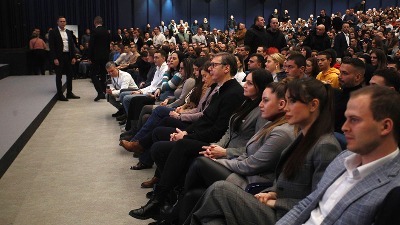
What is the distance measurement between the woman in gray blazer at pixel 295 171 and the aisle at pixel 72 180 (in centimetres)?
123

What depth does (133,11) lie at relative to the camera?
2091 cm

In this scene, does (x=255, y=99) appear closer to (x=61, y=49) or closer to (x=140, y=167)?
(x=140, y=167)

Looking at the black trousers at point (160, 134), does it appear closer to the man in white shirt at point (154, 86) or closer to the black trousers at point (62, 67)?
the man in white shirt at point (154, 86)

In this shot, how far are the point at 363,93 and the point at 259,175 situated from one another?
1134 mm

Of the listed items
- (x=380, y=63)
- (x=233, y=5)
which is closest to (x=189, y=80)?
(x=380, y=63)

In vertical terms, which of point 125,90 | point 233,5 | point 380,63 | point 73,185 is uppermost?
point 233,5

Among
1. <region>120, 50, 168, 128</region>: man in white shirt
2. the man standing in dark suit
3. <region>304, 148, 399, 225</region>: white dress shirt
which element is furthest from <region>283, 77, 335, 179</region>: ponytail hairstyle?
the man standing in dark suit

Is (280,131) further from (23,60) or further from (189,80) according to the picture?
(23,60)

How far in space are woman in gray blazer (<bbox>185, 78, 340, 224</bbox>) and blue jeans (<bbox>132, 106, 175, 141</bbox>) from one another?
2.36 m

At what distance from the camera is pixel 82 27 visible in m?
18.6

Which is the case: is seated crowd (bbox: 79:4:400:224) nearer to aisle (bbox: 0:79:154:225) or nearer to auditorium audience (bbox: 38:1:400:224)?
auditorium audience (bbox: 38:1:400:224)

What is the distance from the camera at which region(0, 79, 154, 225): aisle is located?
3.37m

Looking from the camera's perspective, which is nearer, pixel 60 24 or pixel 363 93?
pixel 363 93

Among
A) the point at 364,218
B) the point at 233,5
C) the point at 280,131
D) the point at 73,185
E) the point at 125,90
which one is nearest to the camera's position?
the point at 364,218
